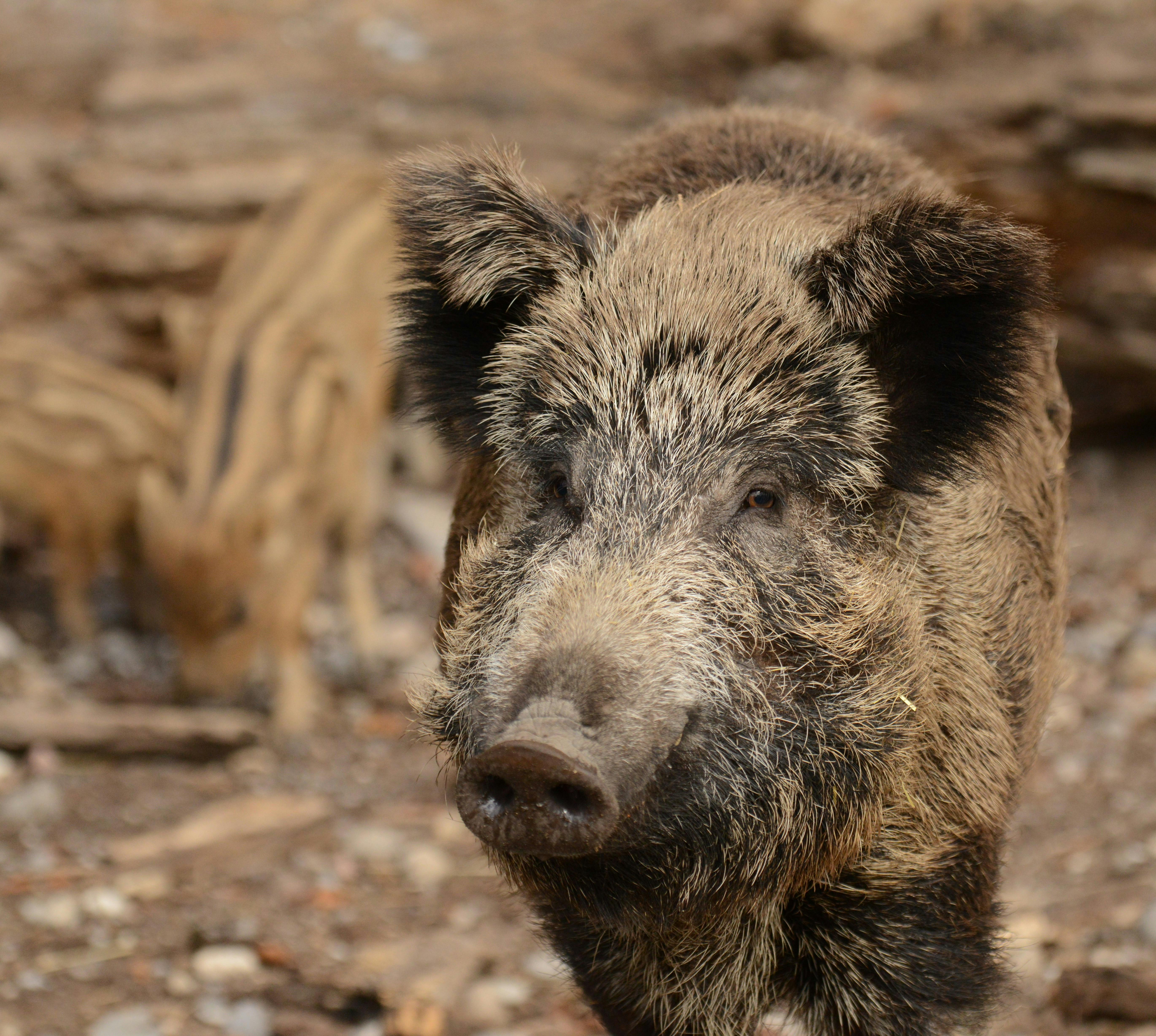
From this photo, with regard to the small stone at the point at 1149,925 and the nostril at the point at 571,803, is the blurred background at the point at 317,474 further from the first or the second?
the nostril at the point at 571,803

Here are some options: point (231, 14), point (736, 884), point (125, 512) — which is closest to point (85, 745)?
point (125, 512)

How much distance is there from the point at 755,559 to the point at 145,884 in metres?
2.76

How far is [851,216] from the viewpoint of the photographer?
272cm

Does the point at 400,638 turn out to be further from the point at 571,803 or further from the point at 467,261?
the point at 571,803

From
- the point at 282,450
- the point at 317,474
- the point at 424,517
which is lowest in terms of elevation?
the point at 424,517

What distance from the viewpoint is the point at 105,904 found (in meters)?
4.23

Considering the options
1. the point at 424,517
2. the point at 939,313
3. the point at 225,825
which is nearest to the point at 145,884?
the point at 225,825

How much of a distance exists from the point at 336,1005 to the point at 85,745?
2006 mm

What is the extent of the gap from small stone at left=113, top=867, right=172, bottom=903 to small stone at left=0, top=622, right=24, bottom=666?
2.21m

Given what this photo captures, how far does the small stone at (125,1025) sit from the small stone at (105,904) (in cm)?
56

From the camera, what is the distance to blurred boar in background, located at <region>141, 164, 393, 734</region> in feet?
20.0

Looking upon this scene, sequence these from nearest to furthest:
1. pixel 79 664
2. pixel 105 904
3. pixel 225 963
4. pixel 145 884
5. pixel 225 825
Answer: pixel 225 963 → pixel 105 904 → pixel 145 884 → pixel 225 825 → pixel 79 664

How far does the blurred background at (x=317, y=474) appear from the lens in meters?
4.04

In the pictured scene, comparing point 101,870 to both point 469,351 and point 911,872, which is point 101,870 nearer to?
point 469,351
